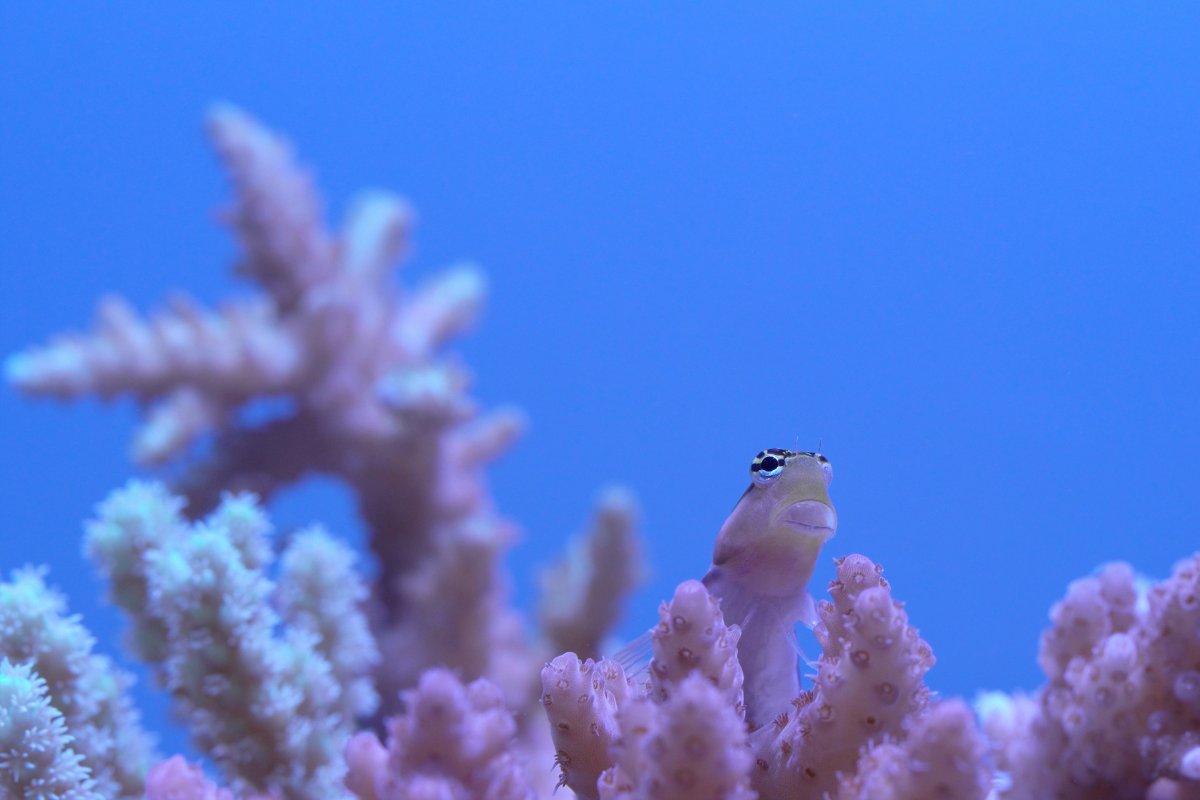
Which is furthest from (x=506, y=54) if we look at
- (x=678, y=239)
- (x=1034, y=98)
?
(x=1034, y=98)

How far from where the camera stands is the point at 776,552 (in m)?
1.90

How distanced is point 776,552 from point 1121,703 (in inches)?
35.8

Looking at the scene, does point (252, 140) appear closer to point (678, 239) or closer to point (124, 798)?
point (124, 798)

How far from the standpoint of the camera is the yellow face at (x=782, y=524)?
1894mm

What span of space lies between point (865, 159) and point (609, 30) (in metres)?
16.2

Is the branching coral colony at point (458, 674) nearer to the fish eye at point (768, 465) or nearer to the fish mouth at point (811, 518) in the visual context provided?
the fish mouth at point (811, 518)

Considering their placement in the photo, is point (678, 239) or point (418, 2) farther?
point (418, 2)

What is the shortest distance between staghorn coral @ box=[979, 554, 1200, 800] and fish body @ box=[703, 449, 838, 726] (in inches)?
30.4

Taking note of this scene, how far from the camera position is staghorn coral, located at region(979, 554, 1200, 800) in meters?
0.98

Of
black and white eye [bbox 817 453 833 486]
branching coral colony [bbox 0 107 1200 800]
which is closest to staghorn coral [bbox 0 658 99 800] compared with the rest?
branching coral colony [bbox 0 107 1200 800]

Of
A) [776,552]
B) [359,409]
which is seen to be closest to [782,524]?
[776,552]

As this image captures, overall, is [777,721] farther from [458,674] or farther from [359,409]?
[359,409]

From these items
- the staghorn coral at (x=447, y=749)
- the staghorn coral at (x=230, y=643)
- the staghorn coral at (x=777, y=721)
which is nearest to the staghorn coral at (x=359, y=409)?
the staghorn coral at (x=230, y=643)

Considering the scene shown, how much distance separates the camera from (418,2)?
38.8 metres
